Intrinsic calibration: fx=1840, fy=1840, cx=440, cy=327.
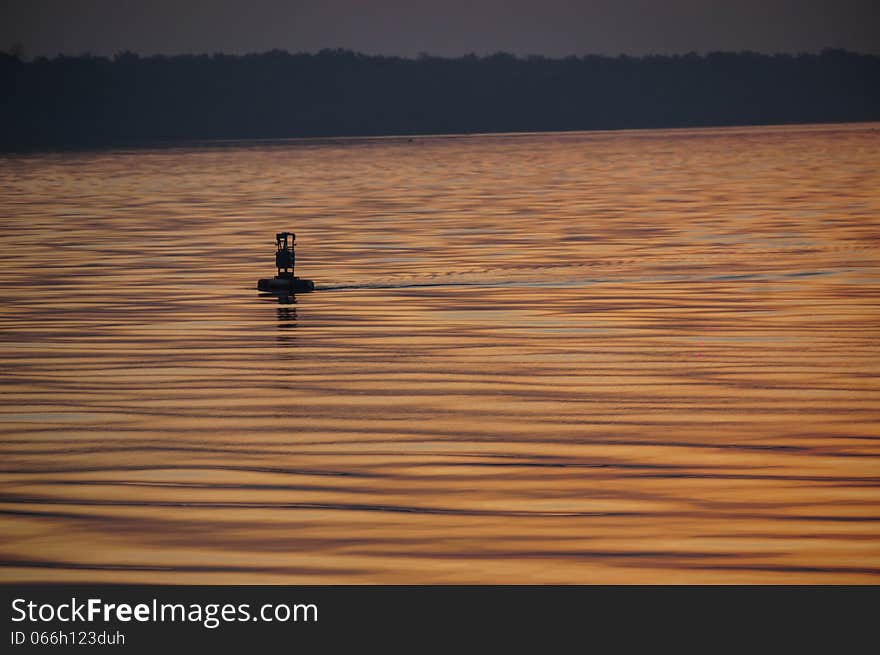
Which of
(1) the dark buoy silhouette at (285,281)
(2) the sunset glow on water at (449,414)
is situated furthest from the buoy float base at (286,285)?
(2) the sunset glow on water at (449,414)

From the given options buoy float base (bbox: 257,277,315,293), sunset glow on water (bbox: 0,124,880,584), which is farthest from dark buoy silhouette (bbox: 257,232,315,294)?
sunset glow on water (bbox: 0,124,880,584)

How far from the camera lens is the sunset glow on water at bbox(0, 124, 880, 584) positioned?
11000mm

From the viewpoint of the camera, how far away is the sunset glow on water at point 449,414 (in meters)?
11.0

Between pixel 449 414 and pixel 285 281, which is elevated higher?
pixel 449 414

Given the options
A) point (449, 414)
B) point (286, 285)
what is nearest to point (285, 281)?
point (286, 285)

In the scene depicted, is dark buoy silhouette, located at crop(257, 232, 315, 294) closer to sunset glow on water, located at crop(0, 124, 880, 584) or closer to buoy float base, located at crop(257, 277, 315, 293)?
buoy float base, located at crop(257, 277, 315, 293)

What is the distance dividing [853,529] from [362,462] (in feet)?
12.3

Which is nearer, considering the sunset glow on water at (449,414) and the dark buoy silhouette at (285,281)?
the sunset glow on water at (449,414)

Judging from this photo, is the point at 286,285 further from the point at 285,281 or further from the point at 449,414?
the point at 449,414

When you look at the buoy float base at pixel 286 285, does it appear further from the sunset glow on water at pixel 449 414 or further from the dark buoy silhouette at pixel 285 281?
the sunset glow on water at pixel 449 414

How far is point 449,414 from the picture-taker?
50.4 feet

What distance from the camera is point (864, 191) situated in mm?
55812
